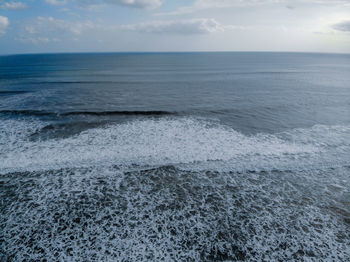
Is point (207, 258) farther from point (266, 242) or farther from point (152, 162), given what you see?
point (152, 162)

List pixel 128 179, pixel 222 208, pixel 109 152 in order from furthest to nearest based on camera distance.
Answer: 1. pixel 109 152
2. pixel 128 179
3. pixel 222 208

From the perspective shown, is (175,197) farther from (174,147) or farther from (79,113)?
(79,113)

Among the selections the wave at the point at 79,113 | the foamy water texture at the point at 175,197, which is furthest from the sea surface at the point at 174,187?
the wave at the point at 79,113

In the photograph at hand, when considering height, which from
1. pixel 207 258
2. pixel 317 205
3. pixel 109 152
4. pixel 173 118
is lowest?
pixel 207 258

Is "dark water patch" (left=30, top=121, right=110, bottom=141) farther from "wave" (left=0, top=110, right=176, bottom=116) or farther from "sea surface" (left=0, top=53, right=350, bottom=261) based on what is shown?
"wave" (left=0, top=110, right=176, bottom=116)

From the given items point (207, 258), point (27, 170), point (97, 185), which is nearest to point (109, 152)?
point (97, 185)

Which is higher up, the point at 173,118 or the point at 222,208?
the point at 173,118
